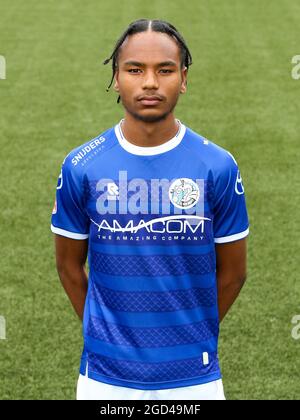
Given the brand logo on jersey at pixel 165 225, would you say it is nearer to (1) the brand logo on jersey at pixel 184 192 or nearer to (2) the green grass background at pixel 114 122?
(1) the brand logo on jersey at pixel 184 192

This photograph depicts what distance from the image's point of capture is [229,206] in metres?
3.42

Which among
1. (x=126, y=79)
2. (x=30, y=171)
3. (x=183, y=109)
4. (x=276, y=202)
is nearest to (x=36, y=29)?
(x=183, y=109)

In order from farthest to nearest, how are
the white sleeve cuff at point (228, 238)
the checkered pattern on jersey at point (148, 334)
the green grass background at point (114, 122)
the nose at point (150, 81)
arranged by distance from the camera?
the green grass background at point (114, 122)
the white sleeve cuff at point (228, 238)
the checkered pattern on jersey at point (148, 334)
the nose at point (150, 81)

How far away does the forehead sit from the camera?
3193 mm

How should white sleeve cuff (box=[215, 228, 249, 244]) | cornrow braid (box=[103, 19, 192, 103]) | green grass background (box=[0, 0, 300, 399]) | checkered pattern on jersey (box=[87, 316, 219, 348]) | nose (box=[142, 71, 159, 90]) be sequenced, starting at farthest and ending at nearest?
green grass background (box=[0, 0, 300, 399]) → white sleeve cuff (box=[215, 228, 249, 244]) → checkered pattern on jersey (box=[87, 316, 219, 348]) → cornrow braid (box=[103, 19, 192, 103]) → nose (box=[142, 71, 159, 90])


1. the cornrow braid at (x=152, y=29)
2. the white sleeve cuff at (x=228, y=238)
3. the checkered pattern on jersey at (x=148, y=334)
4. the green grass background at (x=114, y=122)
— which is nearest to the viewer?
the cornrow braid at (x=152, y=29)

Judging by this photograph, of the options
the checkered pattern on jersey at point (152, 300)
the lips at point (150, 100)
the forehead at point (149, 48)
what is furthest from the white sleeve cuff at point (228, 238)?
the forehead at point (149, 48)

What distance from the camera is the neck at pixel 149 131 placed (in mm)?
3289

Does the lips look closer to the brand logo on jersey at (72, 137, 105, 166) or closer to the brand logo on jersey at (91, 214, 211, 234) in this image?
the brand logo on jersey at (72, 137, 105, 166)

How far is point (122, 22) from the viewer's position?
19.3 meters

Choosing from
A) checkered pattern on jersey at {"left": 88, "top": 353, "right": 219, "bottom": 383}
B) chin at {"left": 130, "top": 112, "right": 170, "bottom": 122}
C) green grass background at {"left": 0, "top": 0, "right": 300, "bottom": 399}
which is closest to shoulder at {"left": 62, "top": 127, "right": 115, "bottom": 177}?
chin at {"left": 130, "top": 112, "right": 170, "bottom": 122}

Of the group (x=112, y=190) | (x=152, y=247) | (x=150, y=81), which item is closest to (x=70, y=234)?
(x=112, y=190)

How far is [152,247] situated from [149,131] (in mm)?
503

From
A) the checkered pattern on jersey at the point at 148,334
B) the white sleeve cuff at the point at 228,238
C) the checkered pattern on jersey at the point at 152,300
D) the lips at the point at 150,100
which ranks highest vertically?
the lips at the point at 150,100
